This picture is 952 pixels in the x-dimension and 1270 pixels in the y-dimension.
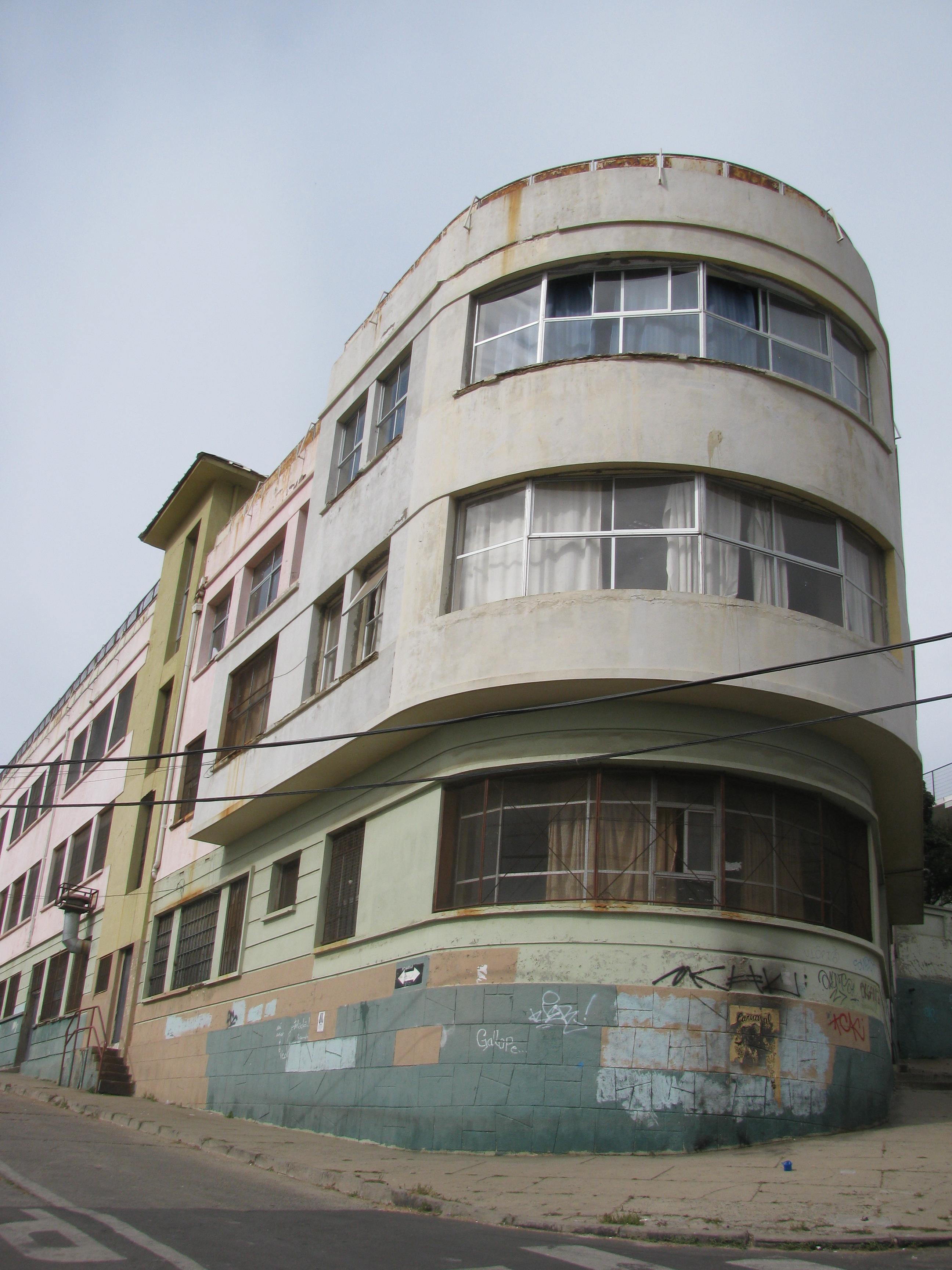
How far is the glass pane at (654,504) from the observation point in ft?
42.3

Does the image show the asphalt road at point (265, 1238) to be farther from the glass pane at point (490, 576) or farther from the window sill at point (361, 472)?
the window sill at point (361, 472)

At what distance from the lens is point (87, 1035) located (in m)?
23.2

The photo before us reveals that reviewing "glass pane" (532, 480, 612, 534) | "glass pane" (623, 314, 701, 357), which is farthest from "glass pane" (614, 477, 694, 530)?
"glass pane" (623, 314, 701, 357)

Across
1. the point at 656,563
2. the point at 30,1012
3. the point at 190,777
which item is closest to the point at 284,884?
the point at 190,777

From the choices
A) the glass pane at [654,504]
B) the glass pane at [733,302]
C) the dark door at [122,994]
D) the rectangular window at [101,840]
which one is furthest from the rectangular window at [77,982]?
the glass pane at [733,302]

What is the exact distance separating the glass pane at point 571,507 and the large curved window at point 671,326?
Answer: 162cm

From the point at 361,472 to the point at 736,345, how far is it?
5.65 m

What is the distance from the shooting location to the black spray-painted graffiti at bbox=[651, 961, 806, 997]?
1107cm

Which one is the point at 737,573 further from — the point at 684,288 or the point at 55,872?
the point at 55,872

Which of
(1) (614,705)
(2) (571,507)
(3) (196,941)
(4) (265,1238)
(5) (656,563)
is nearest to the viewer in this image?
(4) (265,1238)

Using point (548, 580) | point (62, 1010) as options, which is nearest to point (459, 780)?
point (548, 580)

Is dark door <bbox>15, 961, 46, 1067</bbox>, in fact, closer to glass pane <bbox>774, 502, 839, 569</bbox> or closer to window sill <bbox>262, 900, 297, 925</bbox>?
window sill <bbox>262, 900, 297, 925</bbox>

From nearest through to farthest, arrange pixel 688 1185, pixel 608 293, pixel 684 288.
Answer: pixel 688 1185 → pixel 684 288 → pixel 608 293

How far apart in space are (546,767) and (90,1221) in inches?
260
